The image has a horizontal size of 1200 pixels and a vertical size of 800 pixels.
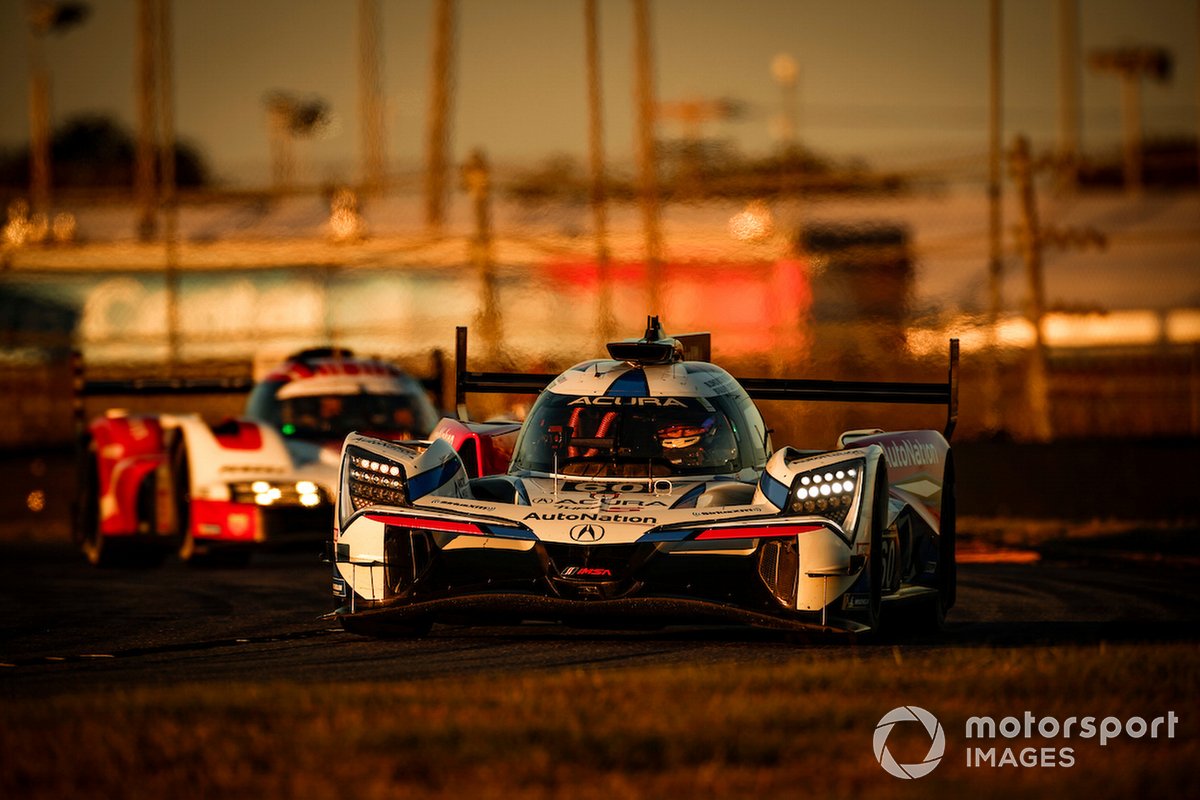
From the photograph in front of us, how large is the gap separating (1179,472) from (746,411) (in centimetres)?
1021

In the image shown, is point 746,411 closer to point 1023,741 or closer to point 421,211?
point 1023,741

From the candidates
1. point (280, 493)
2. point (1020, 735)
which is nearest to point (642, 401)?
point (1020, 735)

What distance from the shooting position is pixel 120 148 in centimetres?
10681

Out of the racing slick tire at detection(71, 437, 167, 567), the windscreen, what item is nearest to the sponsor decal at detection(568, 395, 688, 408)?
the windscreen

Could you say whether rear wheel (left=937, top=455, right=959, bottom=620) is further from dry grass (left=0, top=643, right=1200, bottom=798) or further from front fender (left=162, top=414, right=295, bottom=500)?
front fender (left=162, top=414, right=295, bottom=500)

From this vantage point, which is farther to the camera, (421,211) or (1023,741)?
(421,211)

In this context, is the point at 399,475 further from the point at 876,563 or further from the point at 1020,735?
the point at 1020,735

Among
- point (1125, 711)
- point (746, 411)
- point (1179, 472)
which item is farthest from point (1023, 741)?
point (1179, 472)

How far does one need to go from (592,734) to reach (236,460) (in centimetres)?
950

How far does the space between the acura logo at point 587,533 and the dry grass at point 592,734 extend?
102 cm

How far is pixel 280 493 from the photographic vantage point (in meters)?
16.1

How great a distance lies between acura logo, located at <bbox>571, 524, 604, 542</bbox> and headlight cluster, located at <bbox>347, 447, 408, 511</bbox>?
91 cm

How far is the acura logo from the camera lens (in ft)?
32.4

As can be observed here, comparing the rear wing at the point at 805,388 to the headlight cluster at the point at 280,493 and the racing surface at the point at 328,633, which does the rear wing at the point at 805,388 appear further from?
the headlight cluster at the point at 280,493
